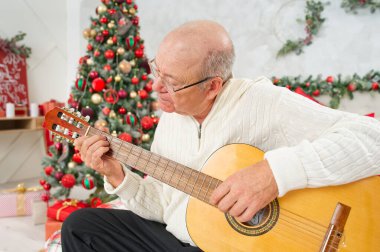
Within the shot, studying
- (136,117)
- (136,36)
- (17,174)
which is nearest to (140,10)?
(136,36)

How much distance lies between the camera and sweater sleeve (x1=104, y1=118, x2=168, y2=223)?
1.09m

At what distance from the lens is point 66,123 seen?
1.03 metres

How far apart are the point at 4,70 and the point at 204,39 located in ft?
9.29

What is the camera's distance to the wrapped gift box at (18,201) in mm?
2297

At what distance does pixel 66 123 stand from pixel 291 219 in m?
0.74

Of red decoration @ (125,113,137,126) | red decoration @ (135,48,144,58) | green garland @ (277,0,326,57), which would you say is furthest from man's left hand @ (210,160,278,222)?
green garland @ (277,0,326,57)

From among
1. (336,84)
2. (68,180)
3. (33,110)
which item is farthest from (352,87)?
(33,110)

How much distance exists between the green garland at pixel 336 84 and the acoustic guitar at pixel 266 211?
193cm

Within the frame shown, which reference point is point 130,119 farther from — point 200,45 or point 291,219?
point 291,219

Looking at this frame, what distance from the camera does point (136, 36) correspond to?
2275mm

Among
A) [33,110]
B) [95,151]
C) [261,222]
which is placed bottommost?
[33,110]

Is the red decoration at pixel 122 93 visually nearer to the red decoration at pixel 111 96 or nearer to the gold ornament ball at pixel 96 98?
the red decoration at pixel 111 96

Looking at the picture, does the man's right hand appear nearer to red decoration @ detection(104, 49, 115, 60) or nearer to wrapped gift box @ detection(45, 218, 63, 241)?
wrapped gift box @ detection(45, 218, 63, 241)

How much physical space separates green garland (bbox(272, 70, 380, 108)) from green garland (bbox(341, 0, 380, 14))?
19.5 inches
